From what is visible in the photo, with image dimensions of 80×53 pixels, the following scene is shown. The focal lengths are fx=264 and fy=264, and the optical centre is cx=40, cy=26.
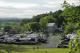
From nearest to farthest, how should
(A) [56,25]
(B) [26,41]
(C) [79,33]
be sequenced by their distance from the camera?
(C) [79,33]
(B) [26,41]
(A) [56,25]

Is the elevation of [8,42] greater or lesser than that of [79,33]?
lesser

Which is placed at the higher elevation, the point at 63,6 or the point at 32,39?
the point at 63,6

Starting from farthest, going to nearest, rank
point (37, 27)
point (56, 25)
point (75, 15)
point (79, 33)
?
point (56, 25), point (37, 27), point (75, 15), point (79, 33)

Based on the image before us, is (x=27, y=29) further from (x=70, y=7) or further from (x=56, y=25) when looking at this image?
(x=70, y=7)

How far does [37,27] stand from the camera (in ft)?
184

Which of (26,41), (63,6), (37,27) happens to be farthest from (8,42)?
(63,6)

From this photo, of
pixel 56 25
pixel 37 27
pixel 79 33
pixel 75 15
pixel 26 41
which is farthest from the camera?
pixel 56 25

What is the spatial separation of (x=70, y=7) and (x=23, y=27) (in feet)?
163

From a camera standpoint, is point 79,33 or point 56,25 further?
point 56,25

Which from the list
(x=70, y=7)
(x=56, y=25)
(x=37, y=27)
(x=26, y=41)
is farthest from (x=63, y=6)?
(x=56, y=25)

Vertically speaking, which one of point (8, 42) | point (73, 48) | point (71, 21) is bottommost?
point (8, 42)

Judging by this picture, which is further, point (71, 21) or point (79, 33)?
point (71, 21)

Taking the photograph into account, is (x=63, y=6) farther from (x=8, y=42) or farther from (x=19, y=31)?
(x=19, y=31)

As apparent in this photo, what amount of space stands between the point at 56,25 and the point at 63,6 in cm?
5045
